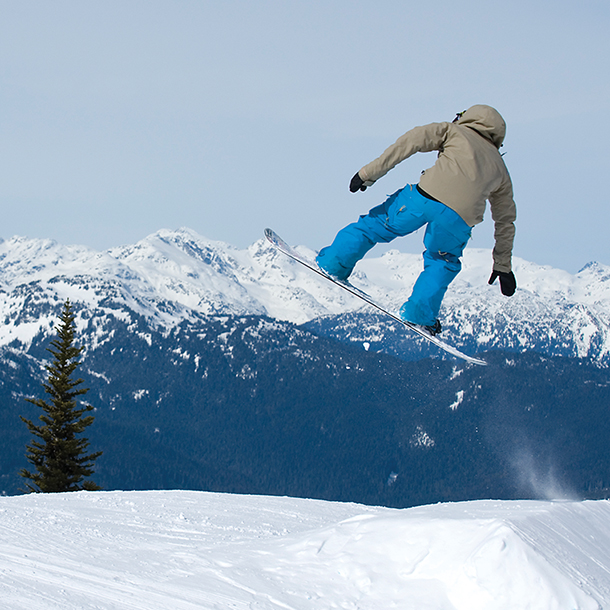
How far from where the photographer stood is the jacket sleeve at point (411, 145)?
7.01 m

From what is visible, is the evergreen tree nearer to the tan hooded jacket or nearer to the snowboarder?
the snowboarder

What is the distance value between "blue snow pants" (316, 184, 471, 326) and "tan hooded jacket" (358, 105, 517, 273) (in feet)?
0.56

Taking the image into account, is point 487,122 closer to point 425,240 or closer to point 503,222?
point 503,222

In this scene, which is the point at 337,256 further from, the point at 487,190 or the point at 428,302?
the point at 487,190

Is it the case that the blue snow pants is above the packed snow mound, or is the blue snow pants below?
above

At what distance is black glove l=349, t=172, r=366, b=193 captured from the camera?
24.1 ft

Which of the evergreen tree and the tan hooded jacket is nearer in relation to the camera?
the tan hooded jacket

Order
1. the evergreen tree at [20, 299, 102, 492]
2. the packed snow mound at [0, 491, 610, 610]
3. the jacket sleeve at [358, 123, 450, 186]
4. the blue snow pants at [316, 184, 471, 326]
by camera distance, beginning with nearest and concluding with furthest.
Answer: the packed snow mound at [0, 491, 610, 610] → the jacket sleeve at [358, 123, 450, 186] → the blue snow pants at [316, 184, 471, 326] → the evergreen tree at [20, 299, 102, 492]

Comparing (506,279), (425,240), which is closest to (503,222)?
(506,279)

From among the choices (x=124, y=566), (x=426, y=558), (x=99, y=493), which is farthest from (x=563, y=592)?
(x=99, y=493)

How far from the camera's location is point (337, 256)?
27.6 feet

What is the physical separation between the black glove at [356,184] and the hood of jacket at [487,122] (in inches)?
51.9

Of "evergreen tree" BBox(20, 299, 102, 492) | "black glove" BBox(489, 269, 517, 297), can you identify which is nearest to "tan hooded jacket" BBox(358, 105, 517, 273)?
"black glove" BBox(489, 269, 517, 297)

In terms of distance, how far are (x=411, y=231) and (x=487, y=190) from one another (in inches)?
39.4
